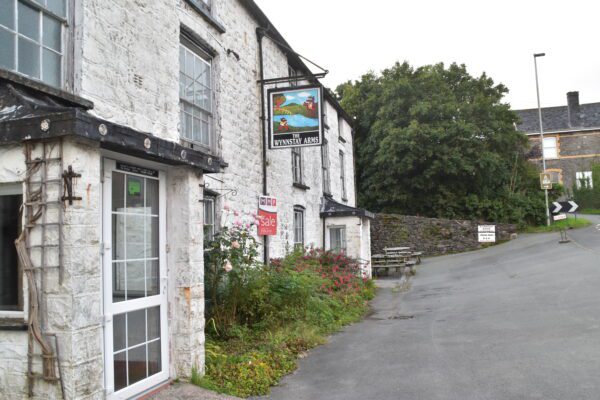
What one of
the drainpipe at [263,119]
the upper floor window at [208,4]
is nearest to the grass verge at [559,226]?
the drainpipe at [263,119]

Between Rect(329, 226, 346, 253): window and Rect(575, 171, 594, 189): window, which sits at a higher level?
Rect(575, 171, 594, 189): window

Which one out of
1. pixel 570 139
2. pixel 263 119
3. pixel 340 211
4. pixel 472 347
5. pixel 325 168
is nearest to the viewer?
pixel 472 347

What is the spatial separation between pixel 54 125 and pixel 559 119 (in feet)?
158

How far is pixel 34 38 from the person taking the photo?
5398 mm

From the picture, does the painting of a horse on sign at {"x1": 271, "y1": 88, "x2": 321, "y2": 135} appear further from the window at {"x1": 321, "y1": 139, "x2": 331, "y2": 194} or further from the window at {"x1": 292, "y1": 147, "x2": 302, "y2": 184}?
the window at {"x1": 321, "y1": 139, "x2": 331, "y2": 194}

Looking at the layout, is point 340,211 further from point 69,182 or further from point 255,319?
point 69,182

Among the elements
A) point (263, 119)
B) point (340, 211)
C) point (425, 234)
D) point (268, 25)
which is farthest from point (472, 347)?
point (425, 234)

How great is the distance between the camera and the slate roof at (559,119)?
43.0m

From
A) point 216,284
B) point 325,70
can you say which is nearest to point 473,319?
point 216,284

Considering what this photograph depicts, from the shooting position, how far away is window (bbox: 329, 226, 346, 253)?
671 inches

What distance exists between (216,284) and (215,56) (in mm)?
4639

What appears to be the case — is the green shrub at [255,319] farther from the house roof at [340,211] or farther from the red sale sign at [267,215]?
the house roof at [340,211]

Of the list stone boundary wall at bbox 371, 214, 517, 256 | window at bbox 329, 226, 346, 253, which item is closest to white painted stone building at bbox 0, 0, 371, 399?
window at bbox 329, 226, 346, 253

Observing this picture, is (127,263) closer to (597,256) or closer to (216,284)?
(216,284)
